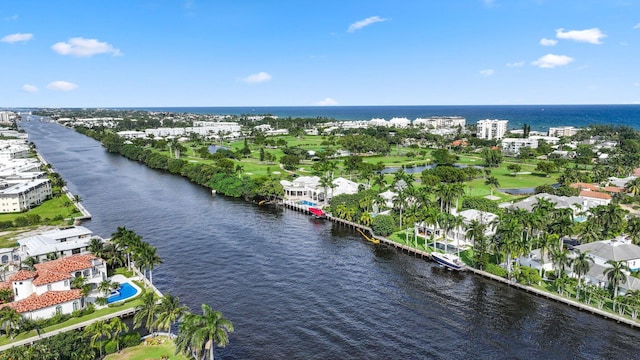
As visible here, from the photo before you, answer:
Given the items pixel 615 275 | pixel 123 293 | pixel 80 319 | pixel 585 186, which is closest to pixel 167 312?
pixel 80 319

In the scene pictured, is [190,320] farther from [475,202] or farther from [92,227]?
[475,202]

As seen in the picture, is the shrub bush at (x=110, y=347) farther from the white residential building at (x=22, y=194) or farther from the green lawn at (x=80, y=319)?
the white residential building at (x=22, y=194)

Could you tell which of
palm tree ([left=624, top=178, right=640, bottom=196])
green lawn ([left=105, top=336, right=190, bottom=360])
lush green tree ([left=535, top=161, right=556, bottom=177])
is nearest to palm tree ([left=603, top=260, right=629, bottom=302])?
green lawn ([left=105, top=336, right=190, bottom=360])

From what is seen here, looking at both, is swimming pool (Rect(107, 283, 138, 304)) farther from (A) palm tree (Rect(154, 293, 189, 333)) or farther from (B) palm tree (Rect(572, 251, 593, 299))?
(B) palm tree (Rect(572, 251, 593, 299))

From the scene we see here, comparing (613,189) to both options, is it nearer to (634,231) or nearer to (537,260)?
(634,231)

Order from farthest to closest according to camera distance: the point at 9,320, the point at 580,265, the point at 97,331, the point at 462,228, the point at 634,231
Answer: the point at 462,228 < the point at 634,231 < the point at 580,265 < the point at 9,320 < the point at 97,331

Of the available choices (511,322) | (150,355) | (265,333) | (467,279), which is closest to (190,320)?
(150,355)

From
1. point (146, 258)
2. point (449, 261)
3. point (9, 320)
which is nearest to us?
point (9, 320)

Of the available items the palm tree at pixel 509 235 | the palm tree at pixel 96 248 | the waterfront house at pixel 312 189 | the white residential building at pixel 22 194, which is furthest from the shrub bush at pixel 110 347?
the white residential building at pixel 22 194
